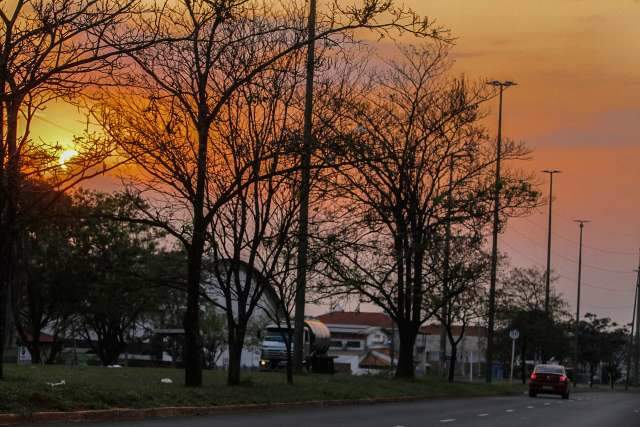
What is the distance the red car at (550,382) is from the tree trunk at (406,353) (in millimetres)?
7852

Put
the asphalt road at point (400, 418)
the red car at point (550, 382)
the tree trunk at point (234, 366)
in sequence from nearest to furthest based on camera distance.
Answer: the asphalt road at point (400, 418), the tree trunk at point (234, 366), the red car at point (550, 382)

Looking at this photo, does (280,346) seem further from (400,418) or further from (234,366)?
(400,418)

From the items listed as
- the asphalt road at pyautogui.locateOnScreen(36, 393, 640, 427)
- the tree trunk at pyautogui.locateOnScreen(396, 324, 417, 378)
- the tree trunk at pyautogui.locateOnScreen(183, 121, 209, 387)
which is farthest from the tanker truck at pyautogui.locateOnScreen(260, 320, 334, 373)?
the tree trunk at pyautogui.locateOnScreen(183, 121, 209, 387)

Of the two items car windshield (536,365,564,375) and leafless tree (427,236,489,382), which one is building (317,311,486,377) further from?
leafless tree (427,236,489,382)

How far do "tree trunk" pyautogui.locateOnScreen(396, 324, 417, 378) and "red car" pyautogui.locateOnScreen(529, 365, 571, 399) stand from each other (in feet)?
25.8

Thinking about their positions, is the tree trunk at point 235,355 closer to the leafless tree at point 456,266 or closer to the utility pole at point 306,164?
the utility pole at point 306,164

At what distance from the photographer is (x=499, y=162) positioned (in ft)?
158

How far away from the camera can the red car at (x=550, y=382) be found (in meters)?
50.4

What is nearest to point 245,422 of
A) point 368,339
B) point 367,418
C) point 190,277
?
point 367,418

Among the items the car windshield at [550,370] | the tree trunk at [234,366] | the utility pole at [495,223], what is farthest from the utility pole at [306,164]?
the car windshield at [550,370]

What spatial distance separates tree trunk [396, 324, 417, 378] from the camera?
4556cm

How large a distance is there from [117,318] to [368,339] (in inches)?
2303

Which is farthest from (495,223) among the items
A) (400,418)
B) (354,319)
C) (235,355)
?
(354,319)

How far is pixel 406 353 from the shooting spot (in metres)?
45.9
